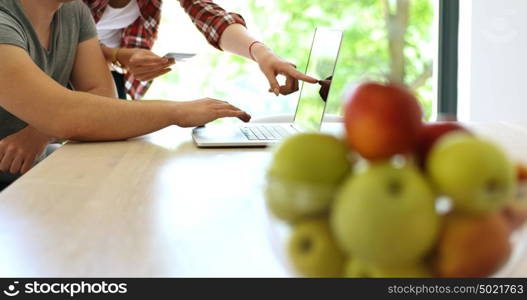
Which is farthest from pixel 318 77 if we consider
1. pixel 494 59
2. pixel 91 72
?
pixel 494 59

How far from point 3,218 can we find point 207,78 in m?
2.91

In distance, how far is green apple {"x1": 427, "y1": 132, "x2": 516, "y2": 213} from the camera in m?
0.51

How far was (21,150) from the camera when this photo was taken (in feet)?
5.39

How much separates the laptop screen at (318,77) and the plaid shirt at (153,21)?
1.38 ft

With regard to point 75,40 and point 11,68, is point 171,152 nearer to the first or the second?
point 11,68

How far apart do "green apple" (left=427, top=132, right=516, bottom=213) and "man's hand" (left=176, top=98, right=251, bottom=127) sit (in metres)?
1.10

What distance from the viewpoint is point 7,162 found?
1.63m

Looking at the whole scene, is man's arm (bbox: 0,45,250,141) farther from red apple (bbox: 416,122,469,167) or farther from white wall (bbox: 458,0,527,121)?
white wall (bbox: 458,0,527,121)

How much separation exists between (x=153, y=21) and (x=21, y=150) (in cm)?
86

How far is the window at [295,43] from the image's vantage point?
11.8 feet

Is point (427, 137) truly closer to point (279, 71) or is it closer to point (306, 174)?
point (306, 174)

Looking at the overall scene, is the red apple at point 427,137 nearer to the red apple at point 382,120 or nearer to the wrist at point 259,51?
the red apple at point 382,120

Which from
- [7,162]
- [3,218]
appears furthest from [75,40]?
[3,218]

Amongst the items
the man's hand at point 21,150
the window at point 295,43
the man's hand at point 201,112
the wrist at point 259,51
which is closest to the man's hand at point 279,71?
the wrist at point 259,51
